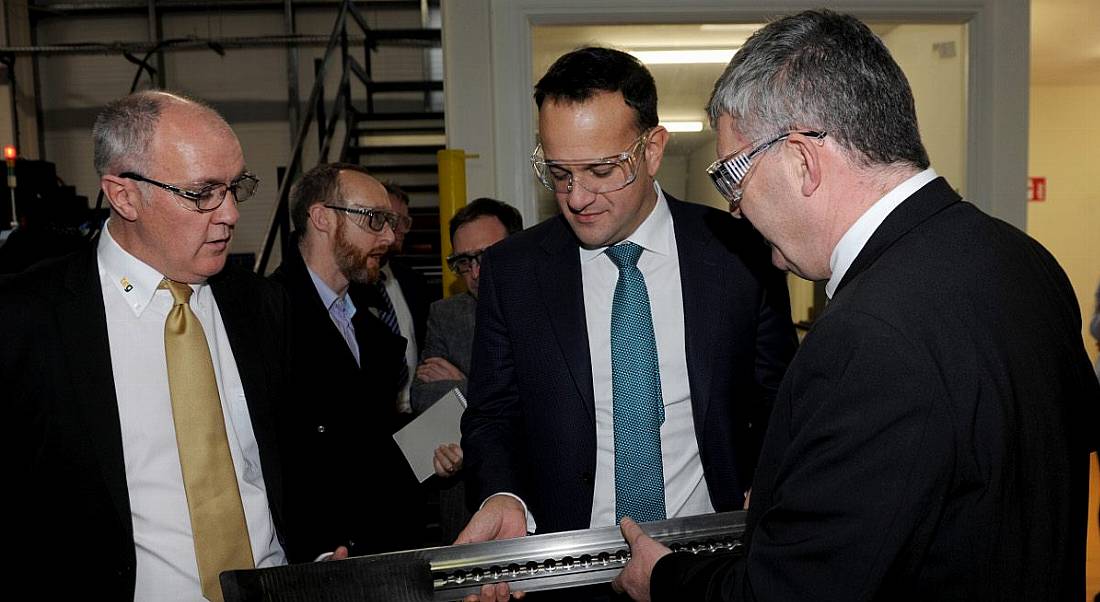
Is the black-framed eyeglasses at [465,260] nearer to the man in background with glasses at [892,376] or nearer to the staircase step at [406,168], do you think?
the man in background with glasses at [892,376]

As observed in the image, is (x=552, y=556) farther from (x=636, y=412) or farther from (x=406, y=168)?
(x=406, y=168)

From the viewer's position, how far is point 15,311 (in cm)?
145

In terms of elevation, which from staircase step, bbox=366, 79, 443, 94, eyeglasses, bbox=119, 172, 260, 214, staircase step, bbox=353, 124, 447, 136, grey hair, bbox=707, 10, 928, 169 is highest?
staircase step, bbox=366, 79, 443, 94

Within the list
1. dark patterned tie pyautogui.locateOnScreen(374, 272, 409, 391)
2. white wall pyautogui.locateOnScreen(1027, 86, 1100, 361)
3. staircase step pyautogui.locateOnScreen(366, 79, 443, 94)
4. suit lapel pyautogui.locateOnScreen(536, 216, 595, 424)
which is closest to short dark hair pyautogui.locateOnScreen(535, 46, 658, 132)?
suit lapel pyautogui.locateOnScreen(536, 216, 595, 424)

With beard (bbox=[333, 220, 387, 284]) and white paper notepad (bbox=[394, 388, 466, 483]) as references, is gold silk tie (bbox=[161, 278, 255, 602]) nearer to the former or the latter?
white paper notepad (bbox=[394, 388, 466, 483])

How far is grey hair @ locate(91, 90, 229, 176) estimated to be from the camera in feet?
5.14

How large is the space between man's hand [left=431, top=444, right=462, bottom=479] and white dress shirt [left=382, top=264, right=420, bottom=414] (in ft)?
2.96

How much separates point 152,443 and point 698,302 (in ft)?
3.58

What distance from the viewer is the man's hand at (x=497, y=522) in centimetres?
151

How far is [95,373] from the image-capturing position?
1472mm

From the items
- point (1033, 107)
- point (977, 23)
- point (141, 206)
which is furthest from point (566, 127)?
point (1033, 107)

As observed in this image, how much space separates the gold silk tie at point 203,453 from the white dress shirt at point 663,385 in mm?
713

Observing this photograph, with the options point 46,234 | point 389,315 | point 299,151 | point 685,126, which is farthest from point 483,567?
point 299,151

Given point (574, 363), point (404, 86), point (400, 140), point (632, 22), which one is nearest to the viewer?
point (574, 363)
